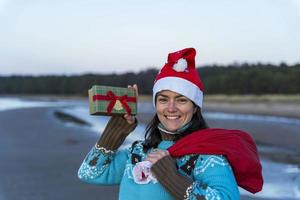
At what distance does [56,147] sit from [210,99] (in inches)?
1861

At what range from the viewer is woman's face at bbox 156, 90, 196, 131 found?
2.34 metres

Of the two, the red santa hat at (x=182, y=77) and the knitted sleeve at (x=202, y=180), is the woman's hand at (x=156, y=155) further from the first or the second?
the red santa hat at (x=182, y=77)

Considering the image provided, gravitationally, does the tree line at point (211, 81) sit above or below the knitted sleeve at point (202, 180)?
below

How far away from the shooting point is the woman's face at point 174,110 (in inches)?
92.2

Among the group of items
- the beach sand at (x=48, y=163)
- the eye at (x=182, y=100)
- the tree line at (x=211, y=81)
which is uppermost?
the eye at (x=182, y=100)

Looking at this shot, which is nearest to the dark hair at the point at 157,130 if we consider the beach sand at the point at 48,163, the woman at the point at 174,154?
the woman at the point at 174,154

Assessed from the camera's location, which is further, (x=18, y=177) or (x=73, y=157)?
(x=73, y=157)

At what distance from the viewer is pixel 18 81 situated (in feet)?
425

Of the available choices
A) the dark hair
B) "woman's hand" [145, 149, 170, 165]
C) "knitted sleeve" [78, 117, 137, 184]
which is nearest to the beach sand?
"knitted sleeve" [78, 117, 137, 184]

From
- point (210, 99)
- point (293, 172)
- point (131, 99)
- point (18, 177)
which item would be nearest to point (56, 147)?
point (18, 177)

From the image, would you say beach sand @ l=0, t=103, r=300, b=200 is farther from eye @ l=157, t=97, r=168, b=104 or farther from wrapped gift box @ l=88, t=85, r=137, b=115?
eye @ l=157, t=97, r=168, b=104

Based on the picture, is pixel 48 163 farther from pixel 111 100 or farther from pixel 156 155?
pixel 156 155

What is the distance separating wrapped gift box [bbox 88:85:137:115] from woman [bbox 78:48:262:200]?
87 mm

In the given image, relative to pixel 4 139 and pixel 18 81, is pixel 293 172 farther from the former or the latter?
pixel 18 81
